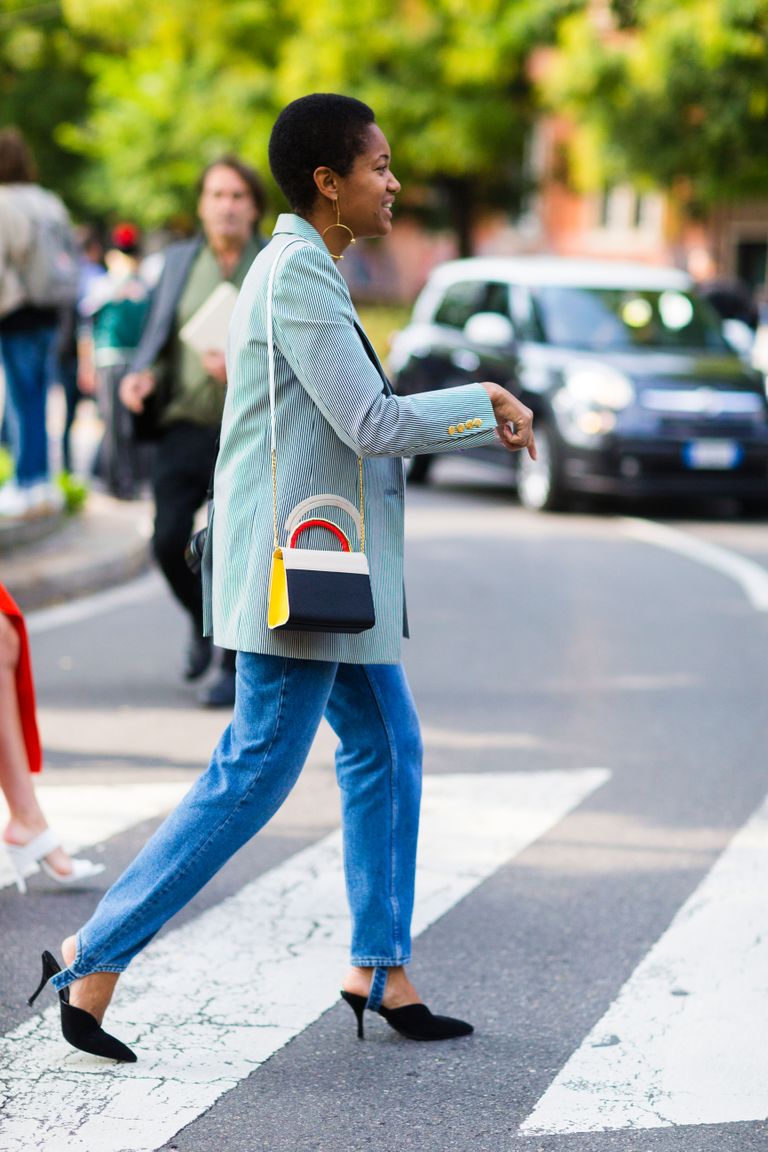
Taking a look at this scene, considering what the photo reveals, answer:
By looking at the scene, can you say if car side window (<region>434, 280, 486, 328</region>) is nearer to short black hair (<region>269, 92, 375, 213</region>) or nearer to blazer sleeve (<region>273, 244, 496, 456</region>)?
short black hair (<region>269, 92, 375, 213</region>)

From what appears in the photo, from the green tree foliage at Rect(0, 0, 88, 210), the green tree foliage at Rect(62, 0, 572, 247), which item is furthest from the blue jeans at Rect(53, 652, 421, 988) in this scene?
the green tree foliage at Rect(0, 0, 88, 210)

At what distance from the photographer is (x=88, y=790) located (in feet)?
18.0

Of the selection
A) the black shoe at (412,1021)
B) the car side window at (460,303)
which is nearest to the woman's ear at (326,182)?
the black shoe at (412,1021)

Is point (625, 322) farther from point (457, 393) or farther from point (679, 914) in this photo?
point (457, 393)

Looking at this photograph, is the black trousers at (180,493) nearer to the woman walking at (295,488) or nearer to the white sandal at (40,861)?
the white sandal at (40,861)

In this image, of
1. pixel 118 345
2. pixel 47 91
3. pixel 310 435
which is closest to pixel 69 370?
pixel 118 345

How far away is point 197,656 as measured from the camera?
6941 mm

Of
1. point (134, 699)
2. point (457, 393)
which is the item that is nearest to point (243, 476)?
point (457, 393)

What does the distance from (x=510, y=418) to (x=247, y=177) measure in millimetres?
3221

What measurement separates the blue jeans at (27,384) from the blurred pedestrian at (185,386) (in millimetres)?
2787

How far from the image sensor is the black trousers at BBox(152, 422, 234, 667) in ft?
21.4

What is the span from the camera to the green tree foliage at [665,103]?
2511 centimetres

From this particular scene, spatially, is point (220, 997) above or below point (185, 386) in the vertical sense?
below

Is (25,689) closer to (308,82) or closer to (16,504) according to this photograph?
(16,504)
